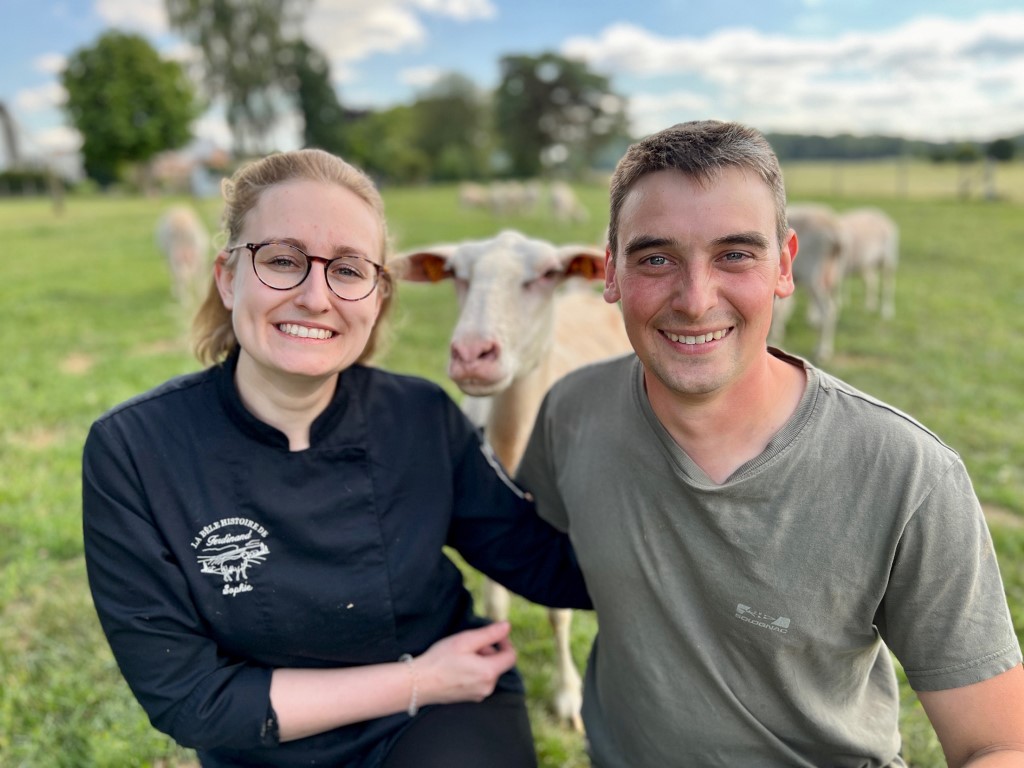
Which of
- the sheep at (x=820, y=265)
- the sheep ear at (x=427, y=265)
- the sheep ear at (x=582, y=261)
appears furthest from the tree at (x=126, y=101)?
the sheep ear at (x=582, y=261)

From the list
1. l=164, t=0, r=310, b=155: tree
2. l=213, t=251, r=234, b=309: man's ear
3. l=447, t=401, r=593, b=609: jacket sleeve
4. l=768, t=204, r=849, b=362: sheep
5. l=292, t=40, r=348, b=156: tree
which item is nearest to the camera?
l=213, t=251, r=234, b=309: man's ear

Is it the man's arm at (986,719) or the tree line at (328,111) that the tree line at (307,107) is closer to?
the tree line at (328,111)

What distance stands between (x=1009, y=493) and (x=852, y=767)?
12.0 feet

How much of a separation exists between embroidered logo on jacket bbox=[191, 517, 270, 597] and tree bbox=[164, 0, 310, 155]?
1700 inches

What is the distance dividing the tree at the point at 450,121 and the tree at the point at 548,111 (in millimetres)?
6201

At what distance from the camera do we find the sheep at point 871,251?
9.57 meters

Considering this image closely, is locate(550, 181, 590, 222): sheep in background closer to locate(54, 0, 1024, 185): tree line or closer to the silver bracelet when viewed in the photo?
locate(54, 0, 1024, 185): tree line

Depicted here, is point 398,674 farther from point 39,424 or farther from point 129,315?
point 129,315

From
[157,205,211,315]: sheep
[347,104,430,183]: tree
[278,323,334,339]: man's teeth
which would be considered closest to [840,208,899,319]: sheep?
[278,323,334,339]: man's teeth

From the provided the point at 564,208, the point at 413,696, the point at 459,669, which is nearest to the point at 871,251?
the point at 459,669

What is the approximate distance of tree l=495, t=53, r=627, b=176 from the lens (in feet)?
188

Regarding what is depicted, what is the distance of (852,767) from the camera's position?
1553 mm

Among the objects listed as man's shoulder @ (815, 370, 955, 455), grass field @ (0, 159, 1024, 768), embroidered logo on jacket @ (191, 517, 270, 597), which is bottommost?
grass field @ (0, 159, 1024, 768)

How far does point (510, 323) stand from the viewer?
262cm
